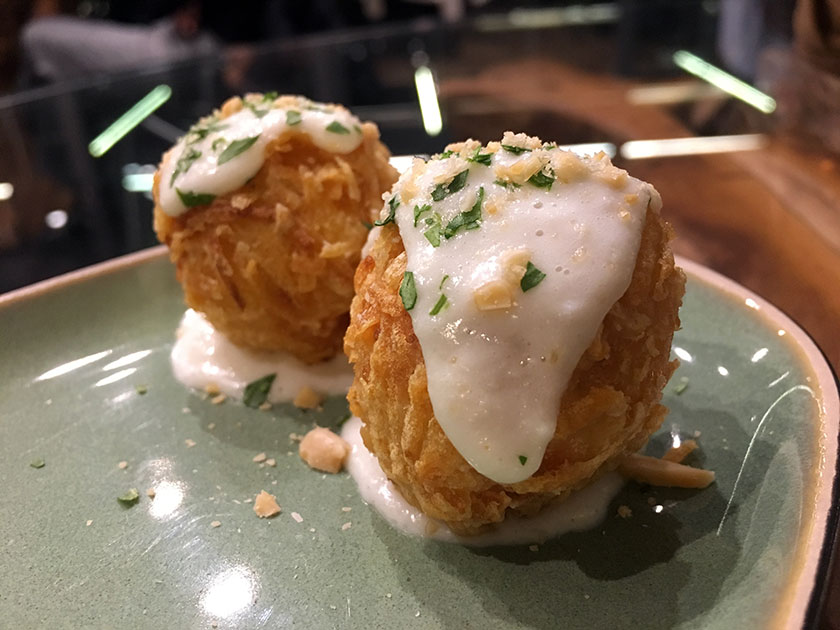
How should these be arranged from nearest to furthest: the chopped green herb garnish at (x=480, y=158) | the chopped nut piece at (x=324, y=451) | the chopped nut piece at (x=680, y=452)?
the chopped green herb garnish at (x=480, y=158)
the chopped nut piece at (x=680, y=452)
the chopped nut piece at (x=324, y=451)

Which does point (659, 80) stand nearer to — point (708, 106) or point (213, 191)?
point (708, 106)

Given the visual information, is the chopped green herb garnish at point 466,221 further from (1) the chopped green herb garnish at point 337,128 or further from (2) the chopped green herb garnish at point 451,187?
(1) the chopped green herb garnish at point 337,128

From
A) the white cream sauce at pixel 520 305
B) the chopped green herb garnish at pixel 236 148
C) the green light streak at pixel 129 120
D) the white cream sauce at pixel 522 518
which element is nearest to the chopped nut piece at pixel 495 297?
the white cream sauce at pixel 520 305

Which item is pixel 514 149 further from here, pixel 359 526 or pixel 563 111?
pixel 563 111

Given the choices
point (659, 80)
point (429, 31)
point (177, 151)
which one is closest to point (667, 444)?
point (177, 151)

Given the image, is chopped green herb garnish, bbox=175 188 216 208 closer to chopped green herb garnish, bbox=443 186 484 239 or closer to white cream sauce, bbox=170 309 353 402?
white cream sauce, bbox=170 309 353 402

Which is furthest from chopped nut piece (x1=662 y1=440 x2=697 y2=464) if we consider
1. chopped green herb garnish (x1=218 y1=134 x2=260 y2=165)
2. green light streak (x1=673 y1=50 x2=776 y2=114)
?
green light streak (x1=673 y1=50 x2=776 y2=114)
